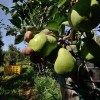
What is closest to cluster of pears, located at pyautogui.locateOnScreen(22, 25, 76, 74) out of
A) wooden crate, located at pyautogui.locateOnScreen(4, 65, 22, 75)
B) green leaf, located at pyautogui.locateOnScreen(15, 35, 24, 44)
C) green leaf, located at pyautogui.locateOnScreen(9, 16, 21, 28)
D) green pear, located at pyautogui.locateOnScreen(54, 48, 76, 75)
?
green pear, located at pyautogui.locateOnScreen(54, 48, 76, 75)

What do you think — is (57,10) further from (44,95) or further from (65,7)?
(44,95)

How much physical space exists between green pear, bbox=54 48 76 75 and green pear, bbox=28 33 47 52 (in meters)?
0.07

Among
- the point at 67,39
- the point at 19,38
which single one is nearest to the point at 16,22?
the point at 19,38

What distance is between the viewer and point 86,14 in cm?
73

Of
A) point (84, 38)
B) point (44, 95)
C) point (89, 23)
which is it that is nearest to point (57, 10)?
point (84, 38)

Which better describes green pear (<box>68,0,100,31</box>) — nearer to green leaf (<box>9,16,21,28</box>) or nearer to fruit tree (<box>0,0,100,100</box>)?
fruit tree (<box>0,0,100,100</box>)

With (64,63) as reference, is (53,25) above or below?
above

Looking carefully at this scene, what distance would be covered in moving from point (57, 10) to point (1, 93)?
1309 centimetres

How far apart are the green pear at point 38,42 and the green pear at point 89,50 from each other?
135mm

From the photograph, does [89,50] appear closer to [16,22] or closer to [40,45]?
[40,45]

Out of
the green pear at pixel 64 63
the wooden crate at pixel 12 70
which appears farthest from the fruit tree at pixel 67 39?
the wooden crate at pixel 12 70

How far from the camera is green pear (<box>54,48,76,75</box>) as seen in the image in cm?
89

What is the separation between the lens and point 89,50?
0.89 m

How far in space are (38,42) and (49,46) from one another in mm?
42
